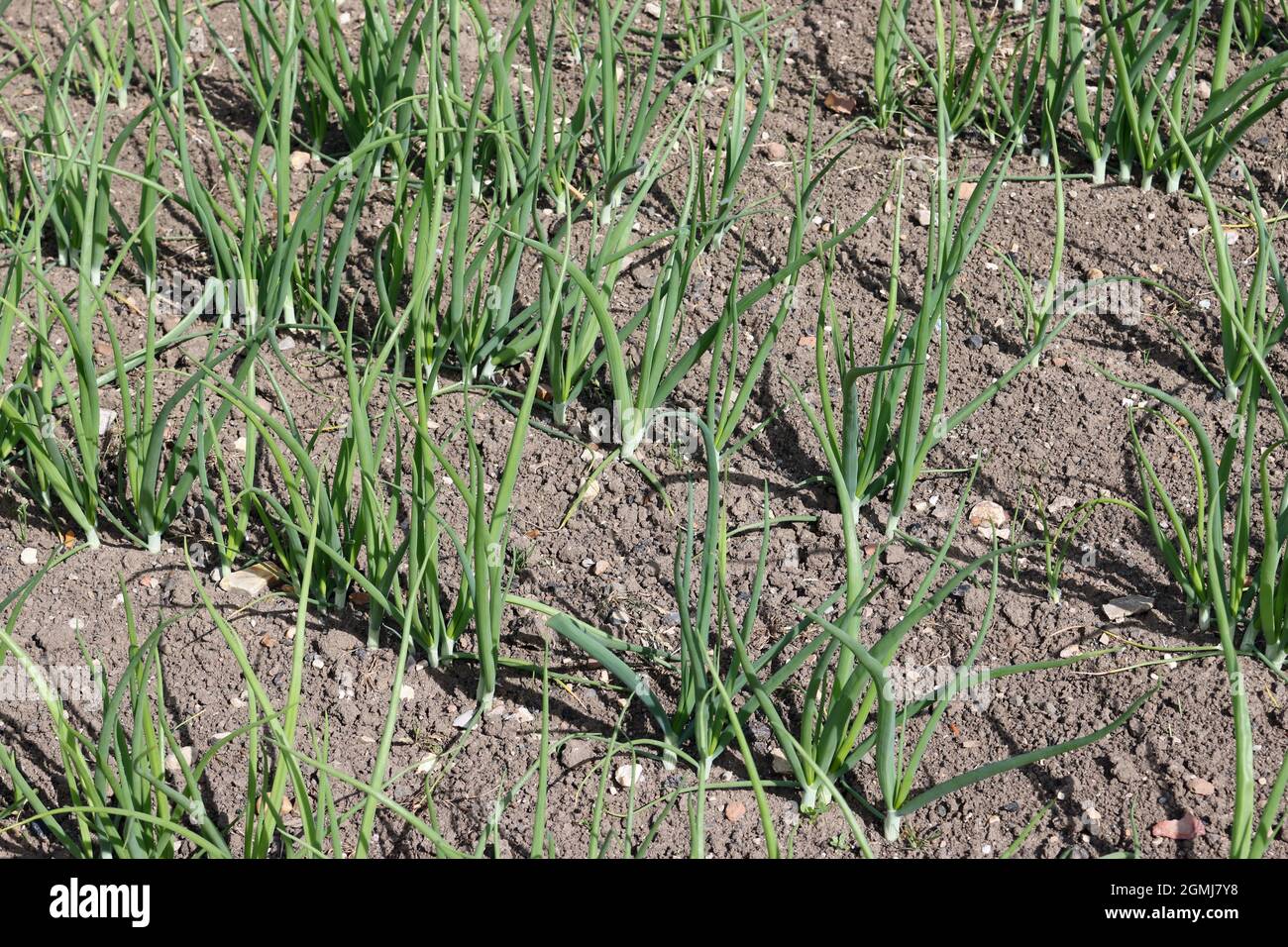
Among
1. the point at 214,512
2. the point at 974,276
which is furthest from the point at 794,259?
the point at 214,512

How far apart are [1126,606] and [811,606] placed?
474 millimetres

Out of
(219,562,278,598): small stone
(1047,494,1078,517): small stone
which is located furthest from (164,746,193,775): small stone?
(1047,494,1078,517): small stone

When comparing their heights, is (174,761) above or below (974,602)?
below

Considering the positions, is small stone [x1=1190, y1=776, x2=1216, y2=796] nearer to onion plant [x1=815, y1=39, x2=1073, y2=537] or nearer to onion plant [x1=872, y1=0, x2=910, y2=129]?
onion plant [x1=815, y1=39, x2=1073, y2=537]

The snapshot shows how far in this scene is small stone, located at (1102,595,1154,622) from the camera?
6.71 feet

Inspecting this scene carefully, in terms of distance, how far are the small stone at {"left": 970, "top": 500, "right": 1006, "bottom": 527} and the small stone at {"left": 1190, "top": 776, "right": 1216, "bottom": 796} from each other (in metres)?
0.52

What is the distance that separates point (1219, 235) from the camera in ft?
6.61

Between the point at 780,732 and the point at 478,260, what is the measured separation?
0.98 meters

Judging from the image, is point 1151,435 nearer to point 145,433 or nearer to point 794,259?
point 794,259

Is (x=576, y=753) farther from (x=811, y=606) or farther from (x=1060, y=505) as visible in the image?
(x=1060, y=505)

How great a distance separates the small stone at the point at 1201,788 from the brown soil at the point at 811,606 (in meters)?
0.01

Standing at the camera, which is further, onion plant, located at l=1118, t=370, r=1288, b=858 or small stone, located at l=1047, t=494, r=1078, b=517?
small stone, located at l=1047, t=494, r=1078, b=517

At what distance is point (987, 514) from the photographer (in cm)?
221

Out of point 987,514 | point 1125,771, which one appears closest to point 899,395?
point 987,514
